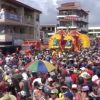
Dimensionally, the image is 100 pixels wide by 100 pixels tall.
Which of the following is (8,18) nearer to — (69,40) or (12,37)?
(12,37)

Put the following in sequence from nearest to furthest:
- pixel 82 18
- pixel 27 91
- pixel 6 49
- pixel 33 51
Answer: pixel 27 91 → pixel 33 51 → pixel 6 49 → pixel 82 18

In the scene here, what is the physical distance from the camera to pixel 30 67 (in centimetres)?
1709

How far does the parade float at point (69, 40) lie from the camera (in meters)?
28.4

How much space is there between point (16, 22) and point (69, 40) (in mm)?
25479

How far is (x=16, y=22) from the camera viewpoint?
54.2 meters

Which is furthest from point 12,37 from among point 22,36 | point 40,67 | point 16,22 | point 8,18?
point 40,67

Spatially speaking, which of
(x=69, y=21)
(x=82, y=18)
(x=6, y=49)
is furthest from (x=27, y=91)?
(x=82, y=18)

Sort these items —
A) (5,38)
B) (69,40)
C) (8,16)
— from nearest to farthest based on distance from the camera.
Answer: (69,40)
(5,38)
(8,16)

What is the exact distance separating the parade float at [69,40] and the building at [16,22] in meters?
19.5

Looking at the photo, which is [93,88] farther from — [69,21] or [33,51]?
[69,21]

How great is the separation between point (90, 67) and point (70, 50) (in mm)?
9910

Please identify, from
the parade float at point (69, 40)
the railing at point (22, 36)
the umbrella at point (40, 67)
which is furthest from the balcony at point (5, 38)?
the umbrella at point (40, 67)

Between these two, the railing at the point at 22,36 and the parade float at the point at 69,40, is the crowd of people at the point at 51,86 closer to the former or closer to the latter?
the parade float at the point at 69,40

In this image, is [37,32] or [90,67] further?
[37,32]
